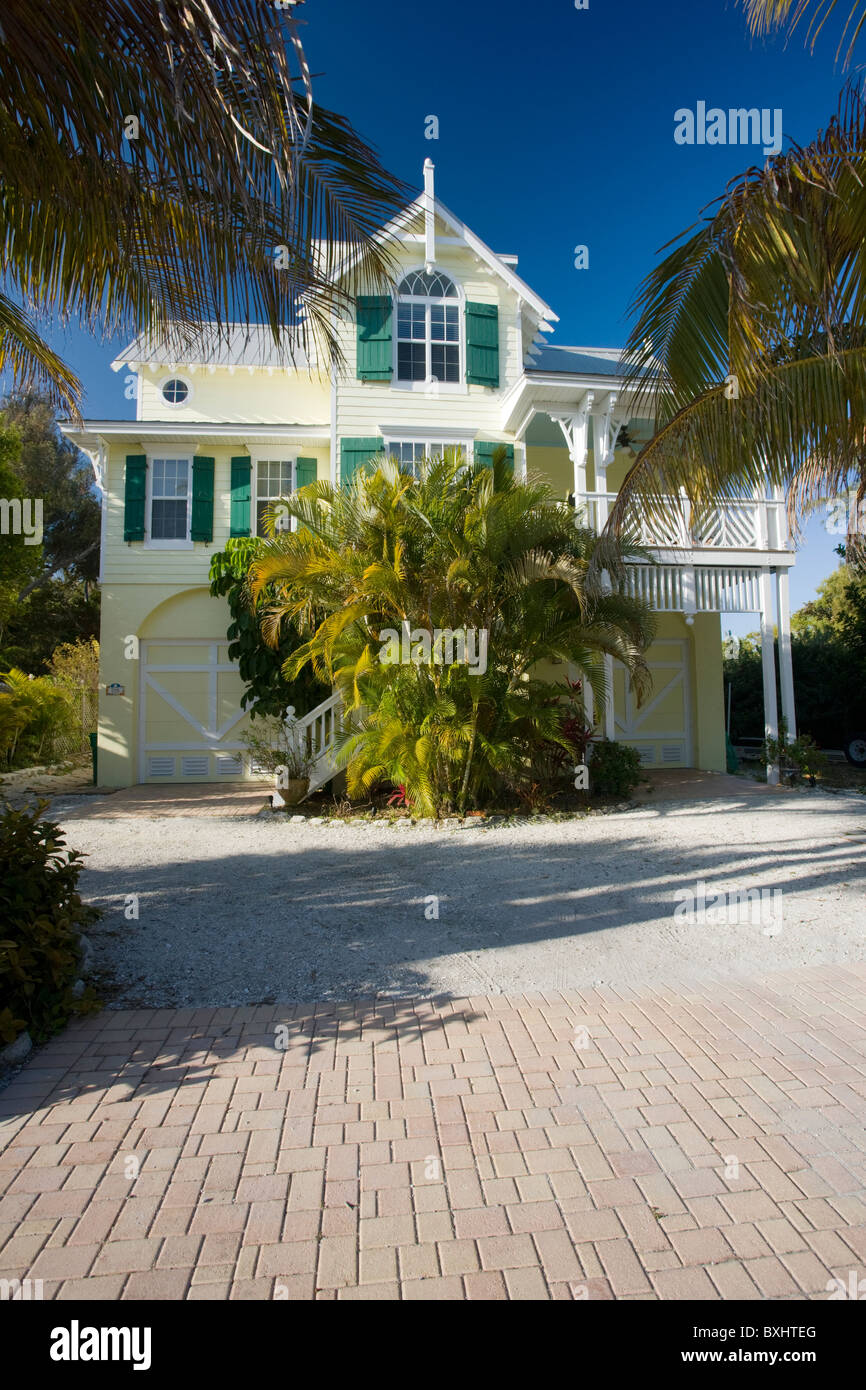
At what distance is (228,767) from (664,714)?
27.1ft

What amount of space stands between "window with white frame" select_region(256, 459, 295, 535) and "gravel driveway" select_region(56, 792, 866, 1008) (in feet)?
22.6

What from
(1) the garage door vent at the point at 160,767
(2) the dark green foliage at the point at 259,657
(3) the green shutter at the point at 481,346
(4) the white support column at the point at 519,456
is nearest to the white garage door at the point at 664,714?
(4) the white support column at the point at 519,456

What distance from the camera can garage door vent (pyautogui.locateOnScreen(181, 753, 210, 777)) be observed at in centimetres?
1373

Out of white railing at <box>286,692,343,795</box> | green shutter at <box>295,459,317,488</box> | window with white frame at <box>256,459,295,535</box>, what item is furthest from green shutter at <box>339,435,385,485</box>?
white railing at <box>286,692,343,795</box>

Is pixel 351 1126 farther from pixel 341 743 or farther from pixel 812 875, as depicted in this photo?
pixel 341 743

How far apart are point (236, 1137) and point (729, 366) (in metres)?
5.00

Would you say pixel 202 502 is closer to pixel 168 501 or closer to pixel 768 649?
pixel 168 501

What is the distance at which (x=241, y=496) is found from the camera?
13742 mm

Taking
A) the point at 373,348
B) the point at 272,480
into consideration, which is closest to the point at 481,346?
the point at 373,348

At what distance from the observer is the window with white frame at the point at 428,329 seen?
13.5 m

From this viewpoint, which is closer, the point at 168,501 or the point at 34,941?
the point at 34,941

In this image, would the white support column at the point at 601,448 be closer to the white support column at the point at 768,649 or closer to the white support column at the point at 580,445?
the white support column at the point at 580,445
